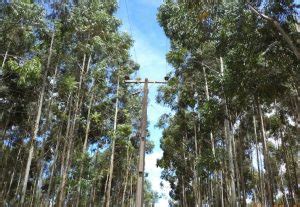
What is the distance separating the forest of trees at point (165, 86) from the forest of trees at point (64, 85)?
56 mm

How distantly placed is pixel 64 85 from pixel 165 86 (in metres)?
5.58

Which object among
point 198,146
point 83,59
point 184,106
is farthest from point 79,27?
point 198,146

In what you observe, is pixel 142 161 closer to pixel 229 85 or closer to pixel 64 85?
pixel 229 85

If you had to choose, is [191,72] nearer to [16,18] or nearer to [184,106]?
[184,106]

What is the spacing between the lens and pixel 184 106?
58.0 feet

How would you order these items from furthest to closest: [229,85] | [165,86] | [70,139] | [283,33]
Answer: [165,86] < [70,139] < [229,85] < [283,33]

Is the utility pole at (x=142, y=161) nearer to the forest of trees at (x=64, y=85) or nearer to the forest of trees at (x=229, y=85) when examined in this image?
the forest of trees at (x=229, y=85)

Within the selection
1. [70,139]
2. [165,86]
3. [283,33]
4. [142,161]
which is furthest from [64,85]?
[283,33]

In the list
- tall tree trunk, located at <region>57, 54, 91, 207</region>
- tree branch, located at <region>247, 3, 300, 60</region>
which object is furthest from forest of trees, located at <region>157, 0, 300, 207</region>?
tall tree trunk, located at <region>57, 54, 91, 207</region>

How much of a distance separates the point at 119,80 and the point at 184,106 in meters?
3.87

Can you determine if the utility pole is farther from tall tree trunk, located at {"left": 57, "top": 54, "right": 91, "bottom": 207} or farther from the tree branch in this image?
tall tree trunk, located at {"left": 57, "top": 54, "right": 91, "bottom": 207}

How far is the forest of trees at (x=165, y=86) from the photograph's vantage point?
8969 millimetres

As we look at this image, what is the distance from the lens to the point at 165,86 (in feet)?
56.6

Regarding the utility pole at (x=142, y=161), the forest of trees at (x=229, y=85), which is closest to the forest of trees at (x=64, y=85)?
the forest of trees at (x=229, y=85)
